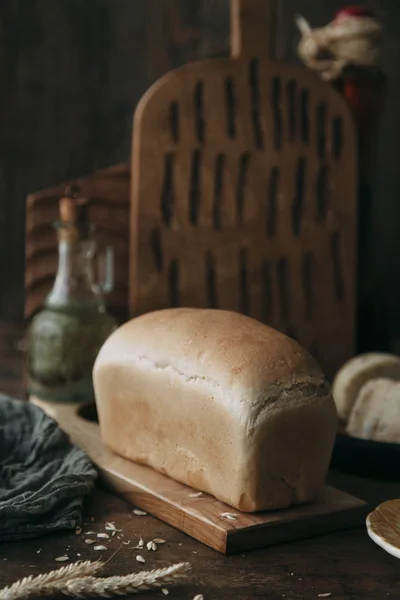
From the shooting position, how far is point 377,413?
1026 mm

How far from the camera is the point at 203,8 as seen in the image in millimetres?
1959

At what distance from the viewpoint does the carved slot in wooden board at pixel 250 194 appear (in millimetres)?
1233

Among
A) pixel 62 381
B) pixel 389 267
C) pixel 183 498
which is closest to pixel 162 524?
pixel 183 498

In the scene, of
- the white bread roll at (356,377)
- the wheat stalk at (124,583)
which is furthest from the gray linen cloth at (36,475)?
the white bread roll at (356,377)

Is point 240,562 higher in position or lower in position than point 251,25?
lower

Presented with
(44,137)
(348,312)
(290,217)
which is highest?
(44,137)

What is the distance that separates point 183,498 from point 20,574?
0.19m

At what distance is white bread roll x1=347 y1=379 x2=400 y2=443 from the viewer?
1007 mm

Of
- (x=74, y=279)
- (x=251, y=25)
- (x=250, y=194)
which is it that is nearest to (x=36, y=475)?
(x=74, y=279)

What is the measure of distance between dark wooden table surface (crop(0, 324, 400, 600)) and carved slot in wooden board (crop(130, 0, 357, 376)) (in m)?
0.45

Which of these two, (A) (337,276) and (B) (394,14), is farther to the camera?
(B) (394,14)

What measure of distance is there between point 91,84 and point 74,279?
89cm

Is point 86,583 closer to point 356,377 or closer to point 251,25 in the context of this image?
point 356,377

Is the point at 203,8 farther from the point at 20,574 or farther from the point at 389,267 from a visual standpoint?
the point at 20,574
